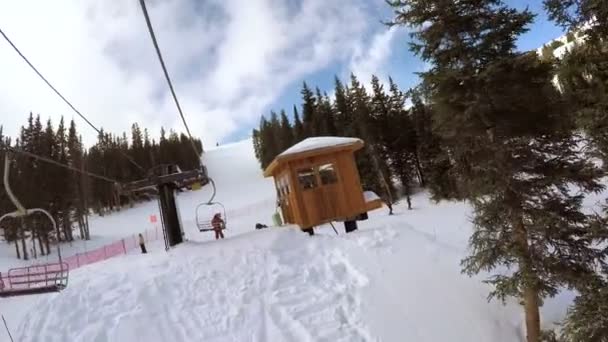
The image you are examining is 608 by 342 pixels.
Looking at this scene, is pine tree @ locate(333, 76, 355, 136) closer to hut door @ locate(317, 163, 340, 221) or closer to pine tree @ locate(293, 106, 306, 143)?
pine tree @ locate(293, 106, 306, 143)

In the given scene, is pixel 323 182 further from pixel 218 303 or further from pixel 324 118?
pixel 324 118

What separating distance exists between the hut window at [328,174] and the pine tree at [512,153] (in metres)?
6.32

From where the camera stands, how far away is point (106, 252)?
963 inches

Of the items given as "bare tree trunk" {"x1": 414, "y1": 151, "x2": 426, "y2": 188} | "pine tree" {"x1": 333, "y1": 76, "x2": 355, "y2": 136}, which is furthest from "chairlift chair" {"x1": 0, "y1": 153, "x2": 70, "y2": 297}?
"pine tree" {"x1": 333, "y1": 76, "x2": 355, "y2": 136}

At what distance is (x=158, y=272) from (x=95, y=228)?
134 feet

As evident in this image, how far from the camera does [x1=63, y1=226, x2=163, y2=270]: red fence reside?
21475 mm

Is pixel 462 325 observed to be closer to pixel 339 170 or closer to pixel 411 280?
pixel 411 280

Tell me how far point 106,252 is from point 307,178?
1800cm

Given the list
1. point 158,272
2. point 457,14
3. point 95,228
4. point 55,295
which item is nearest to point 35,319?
point 55,295

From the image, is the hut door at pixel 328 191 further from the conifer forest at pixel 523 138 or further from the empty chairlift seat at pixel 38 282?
the empty chairlift seat at pixel 38 282

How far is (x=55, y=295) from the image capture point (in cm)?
885

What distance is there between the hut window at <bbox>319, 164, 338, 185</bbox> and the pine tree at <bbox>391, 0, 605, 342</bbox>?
632 centimetres

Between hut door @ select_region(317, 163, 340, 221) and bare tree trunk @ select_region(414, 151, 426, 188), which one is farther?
bare tree trunk @ select_region(414, 151, 426, 188)

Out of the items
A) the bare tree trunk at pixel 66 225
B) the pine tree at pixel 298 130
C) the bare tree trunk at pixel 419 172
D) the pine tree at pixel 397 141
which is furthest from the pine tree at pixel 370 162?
the bare tree trunk at pixel 66 225
